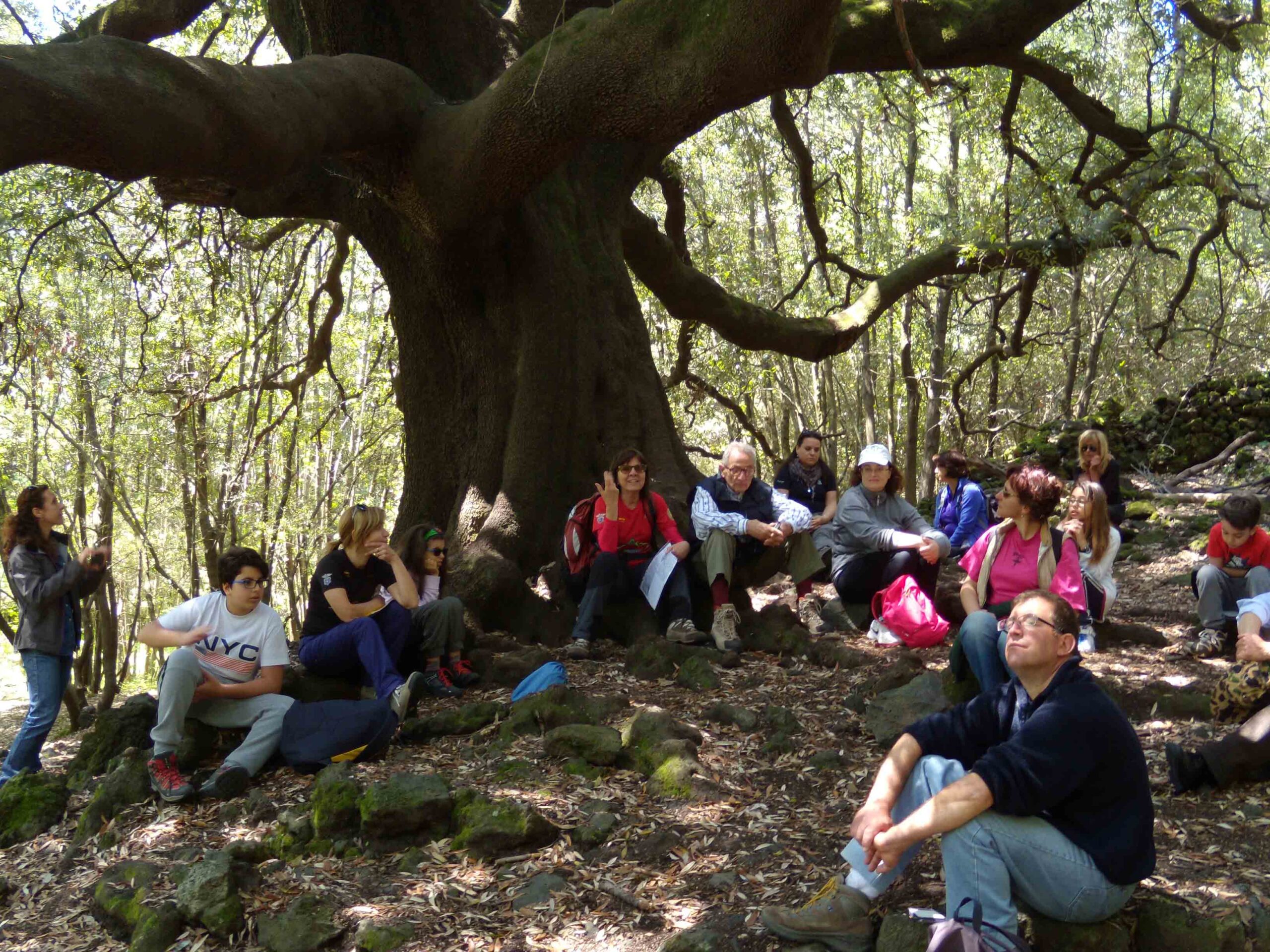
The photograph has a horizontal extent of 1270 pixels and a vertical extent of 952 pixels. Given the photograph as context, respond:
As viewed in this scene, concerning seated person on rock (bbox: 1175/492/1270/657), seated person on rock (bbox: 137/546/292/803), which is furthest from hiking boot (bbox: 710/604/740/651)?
seated person on rock (bbox: 1175/492/1270/657)

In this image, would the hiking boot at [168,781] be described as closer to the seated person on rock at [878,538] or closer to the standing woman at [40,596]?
the standing woman at [40,596]

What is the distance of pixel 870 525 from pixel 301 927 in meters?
3.91

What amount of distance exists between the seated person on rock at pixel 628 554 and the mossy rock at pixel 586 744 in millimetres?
1417

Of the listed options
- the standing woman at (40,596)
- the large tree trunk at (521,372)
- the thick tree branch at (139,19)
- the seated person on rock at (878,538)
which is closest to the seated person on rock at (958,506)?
the seated person on rock at (878,538)

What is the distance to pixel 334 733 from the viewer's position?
4.25 metres

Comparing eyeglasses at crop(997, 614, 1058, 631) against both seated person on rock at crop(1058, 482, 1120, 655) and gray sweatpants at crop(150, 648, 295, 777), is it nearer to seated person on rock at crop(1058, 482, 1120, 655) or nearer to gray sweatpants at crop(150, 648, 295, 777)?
seated person on rock at crop(1058, 482, 1120, 655)

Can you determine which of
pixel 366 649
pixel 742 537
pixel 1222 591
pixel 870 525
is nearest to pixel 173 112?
pixel 366 649

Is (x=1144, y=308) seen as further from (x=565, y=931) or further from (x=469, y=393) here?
(x=565, y=931)

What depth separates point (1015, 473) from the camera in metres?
4.91

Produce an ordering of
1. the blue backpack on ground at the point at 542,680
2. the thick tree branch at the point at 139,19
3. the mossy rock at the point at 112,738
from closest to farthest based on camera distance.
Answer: the mossy rock at the point at 112,738, the blue backpack on ground at the point at 542,680, the thick tree branch at the point at 139,19

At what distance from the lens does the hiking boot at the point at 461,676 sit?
5188mm

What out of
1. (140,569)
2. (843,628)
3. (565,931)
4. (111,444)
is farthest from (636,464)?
(140,569)

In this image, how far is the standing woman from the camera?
4.96m

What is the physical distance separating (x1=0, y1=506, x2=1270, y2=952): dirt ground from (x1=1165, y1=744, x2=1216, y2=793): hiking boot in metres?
0.05
